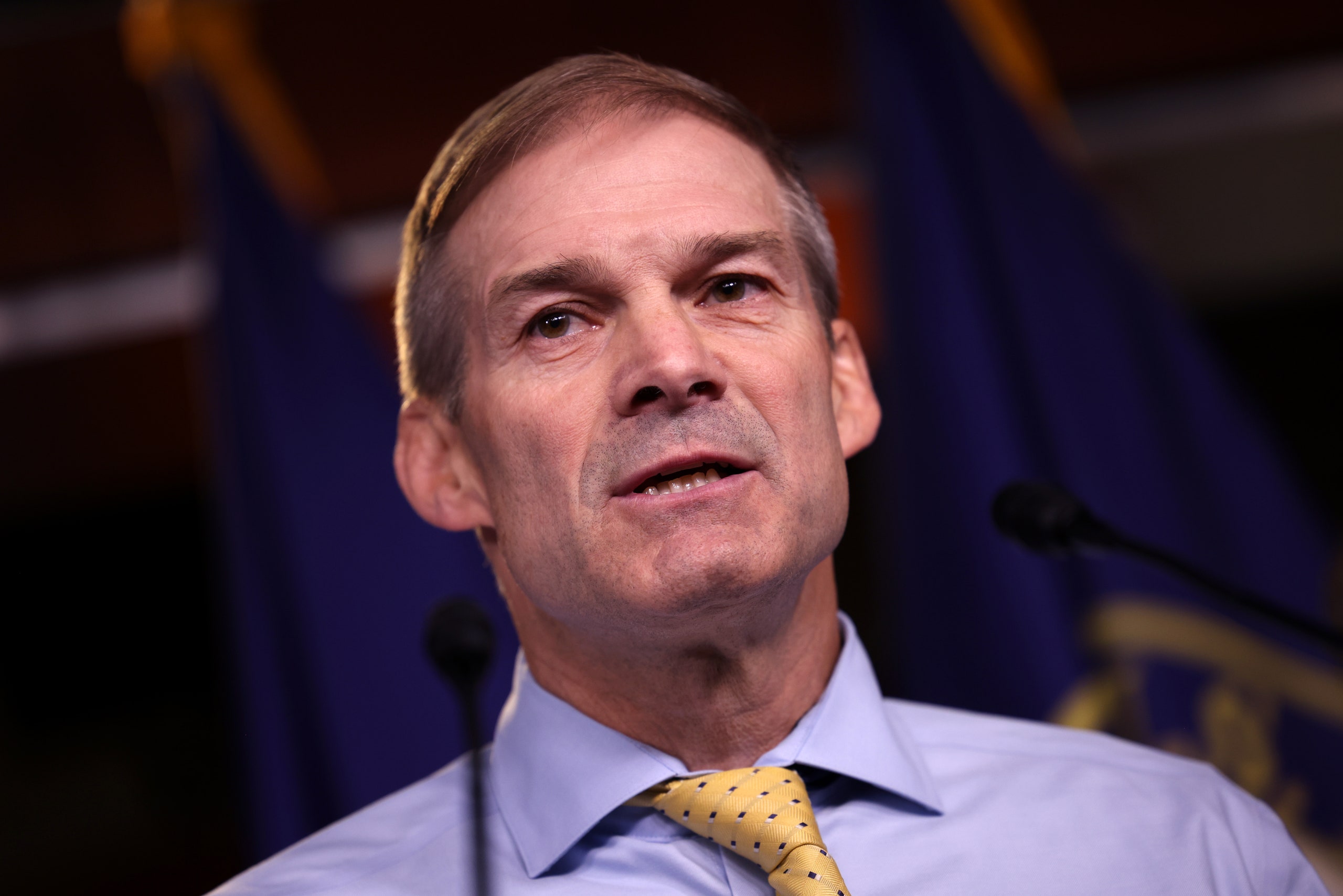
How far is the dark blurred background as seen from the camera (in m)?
3.54

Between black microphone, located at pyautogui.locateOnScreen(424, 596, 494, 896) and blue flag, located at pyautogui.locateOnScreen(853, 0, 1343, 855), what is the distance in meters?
1.42

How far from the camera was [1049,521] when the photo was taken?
4.35ft

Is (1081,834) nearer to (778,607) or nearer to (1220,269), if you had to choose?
(778,607)

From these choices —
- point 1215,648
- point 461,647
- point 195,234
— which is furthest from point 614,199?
point 195,234

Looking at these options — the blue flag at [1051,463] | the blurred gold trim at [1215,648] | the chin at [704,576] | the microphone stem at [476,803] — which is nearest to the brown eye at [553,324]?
the chin at [704,576]

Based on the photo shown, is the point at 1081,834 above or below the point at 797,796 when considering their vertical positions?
below

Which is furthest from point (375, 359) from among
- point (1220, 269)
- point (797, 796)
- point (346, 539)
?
point (1220, 269)

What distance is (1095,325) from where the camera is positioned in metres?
2.70

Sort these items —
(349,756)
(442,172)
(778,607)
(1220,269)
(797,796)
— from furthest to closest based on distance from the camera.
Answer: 1. (1220,269)
2. (349,756)
3. (442,172)
4. (778,607)
5. (797,796)

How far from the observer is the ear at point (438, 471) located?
1.41m

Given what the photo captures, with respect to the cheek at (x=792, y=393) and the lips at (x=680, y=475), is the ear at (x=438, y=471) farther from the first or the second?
the cheek at (x=792, y=393)

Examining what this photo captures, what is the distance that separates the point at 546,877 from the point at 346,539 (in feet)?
4.67

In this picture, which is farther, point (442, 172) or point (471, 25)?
point (471, 25)

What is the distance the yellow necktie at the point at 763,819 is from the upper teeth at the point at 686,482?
30 cm
